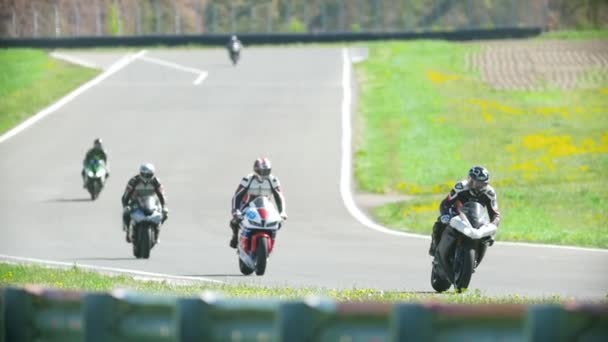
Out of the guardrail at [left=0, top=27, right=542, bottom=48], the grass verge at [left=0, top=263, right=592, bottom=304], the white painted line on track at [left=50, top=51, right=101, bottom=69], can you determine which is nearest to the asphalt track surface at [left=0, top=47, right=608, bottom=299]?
the grass verge at [left=0, top=263, right=592, bottom=304]

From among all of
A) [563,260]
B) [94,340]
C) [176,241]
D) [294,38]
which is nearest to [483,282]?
[563,260]

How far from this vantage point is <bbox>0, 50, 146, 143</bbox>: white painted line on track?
46281mm

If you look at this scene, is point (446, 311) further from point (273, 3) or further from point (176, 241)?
point (273, 3)

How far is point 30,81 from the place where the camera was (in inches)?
2263

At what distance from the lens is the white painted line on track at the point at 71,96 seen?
46.3m

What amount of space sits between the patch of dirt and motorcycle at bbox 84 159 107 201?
81.5 feet

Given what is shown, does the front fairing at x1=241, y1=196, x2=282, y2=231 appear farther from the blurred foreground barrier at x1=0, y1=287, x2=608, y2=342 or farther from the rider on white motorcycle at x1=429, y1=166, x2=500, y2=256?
the blurred foreground barrier at x1=0, y1=287, x2=608, y2=342

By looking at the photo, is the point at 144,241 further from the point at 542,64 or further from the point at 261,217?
A: the point at 542,64

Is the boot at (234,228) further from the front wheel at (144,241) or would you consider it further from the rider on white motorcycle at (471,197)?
the rider on white motorcycle at (471,197)

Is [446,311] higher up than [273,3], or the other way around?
[273,3]

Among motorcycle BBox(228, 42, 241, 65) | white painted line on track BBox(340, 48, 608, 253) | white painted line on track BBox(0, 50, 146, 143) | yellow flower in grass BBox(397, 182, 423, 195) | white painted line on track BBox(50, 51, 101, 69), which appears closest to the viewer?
white painted line on track BBox(340, 48, 608, 253)

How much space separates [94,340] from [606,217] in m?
23.6

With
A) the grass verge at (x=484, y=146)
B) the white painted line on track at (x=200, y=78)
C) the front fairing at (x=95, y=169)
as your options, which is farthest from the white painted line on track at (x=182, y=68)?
the front fairing at (x=95, y=169)

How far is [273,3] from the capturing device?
85062 millimetres
